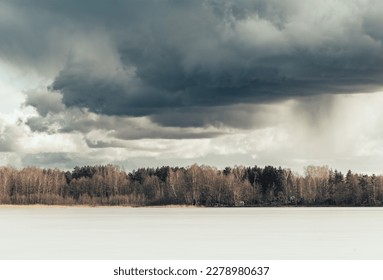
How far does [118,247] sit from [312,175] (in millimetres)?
142035

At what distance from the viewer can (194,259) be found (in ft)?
85.3

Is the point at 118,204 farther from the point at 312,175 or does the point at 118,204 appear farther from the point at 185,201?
the point at 312,175

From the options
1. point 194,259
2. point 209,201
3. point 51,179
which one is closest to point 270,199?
point 209,201

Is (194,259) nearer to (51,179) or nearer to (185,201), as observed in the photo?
(185,201)

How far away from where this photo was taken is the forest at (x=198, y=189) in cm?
15025

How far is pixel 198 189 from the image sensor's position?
152 meters

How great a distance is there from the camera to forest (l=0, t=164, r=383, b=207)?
15025 cm

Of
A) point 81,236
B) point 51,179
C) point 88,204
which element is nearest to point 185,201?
point 88,204

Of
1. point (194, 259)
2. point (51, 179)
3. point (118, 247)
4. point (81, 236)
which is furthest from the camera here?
point (51, 179)
